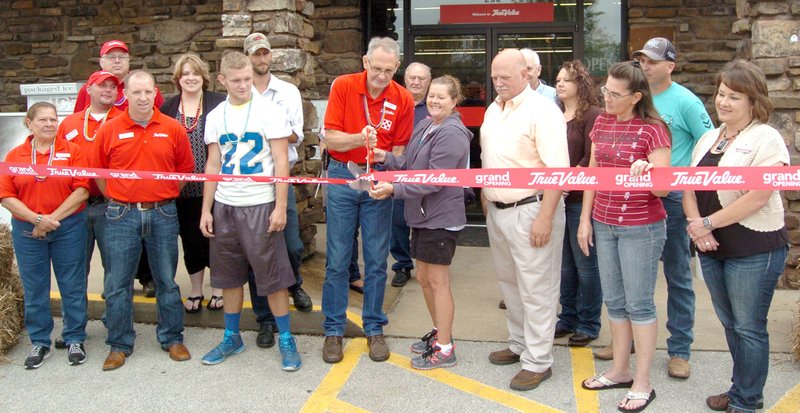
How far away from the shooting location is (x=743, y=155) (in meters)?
3.48

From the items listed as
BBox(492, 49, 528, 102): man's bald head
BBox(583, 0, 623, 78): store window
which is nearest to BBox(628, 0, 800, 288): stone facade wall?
BBox(583, 0, 623, 78): store window

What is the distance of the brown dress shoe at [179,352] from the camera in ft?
15.4

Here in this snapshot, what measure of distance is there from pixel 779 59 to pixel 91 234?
527 cm

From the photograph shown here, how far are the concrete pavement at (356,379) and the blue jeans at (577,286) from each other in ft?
0.63

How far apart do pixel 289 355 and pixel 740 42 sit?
18.9 ft

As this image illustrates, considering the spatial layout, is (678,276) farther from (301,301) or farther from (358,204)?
(301,301)

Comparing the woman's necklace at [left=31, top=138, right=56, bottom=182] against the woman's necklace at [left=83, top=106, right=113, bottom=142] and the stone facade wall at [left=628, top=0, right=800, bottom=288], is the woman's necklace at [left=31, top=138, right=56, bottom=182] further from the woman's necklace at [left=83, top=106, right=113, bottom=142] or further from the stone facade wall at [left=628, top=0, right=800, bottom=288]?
the stone facade wall at [left=628, top=0, right=800, bottom=288]

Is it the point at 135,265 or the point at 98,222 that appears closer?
the point at 135,265

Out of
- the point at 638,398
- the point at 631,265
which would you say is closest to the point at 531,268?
the point at 631,265

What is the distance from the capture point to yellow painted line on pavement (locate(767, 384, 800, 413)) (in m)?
3.87

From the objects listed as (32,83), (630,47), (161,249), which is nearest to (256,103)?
(161,249)

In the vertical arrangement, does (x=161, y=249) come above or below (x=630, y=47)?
below

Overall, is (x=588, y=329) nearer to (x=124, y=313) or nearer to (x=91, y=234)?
(x=124, y=313)

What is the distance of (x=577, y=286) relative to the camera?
498 cm
